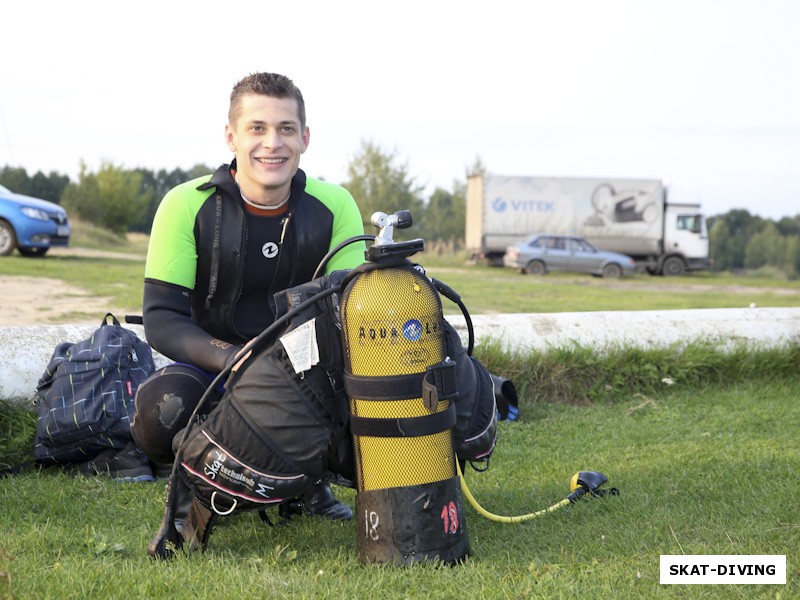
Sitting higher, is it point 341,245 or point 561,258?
point 341,245

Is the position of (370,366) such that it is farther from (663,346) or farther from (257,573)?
(663,346)

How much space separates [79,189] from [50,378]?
157ft

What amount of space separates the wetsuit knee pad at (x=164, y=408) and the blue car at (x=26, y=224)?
13.3 meters

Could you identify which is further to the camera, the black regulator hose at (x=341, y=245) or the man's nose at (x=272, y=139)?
the man's nose at (x=272, y=139)

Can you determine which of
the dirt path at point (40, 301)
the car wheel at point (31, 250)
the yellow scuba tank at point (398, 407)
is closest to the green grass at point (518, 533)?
the yellow scuba tank at point (398, 407)

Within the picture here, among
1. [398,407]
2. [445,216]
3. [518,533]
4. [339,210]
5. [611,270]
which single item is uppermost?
[445,216]

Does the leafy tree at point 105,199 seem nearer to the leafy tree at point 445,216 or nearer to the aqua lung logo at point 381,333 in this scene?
the leafy tree at point 445,216

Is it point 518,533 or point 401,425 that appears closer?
point 401,425

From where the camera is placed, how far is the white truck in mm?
32469

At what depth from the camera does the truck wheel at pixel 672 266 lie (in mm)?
32875

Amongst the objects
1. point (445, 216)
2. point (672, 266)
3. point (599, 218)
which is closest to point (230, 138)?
point (599, 218)

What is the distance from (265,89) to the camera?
12.1 ft

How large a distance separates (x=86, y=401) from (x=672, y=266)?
30.6 metres

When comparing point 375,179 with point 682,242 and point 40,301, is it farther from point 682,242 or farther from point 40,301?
point 40,301
